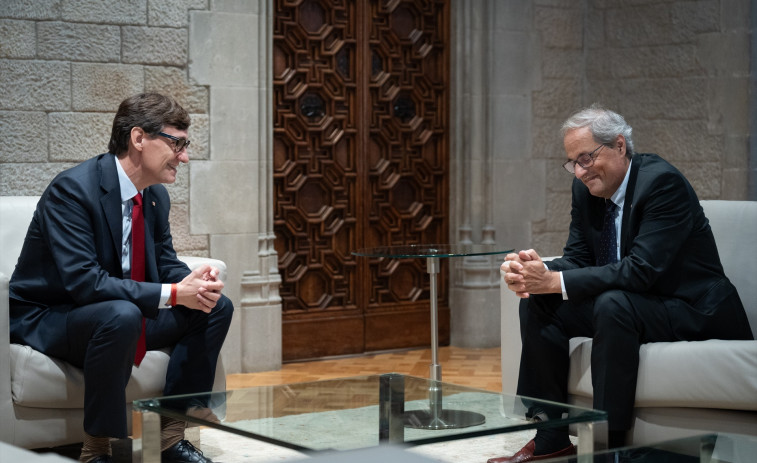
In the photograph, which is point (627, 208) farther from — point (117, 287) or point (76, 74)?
point (76, 74)

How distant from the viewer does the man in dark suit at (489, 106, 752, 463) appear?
356 cm

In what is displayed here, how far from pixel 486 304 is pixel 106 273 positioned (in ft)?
10.9

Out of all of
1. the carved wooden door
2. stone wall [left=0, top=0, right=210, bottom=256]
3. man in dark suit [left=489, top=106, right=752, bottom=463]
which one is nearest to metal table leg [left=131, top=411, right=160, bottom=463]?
man in dark suit [left=489, top=106, right=752, bottom=463]

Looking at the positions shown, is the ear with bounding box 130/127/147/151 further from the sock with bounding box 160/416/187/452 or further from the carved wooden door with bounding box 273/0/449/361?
the carved wooden door with bounding box 273/0/449/361

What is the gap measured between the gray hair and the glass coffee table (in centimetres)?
107

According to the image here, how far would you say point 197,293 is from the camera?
3.74 metres

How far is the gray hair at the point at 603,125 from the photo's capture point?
152 inches

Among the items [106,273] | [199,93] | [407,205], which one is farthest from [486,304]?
[106,273]

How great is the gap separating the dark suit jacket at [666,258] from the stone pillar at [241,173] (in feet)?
8.02

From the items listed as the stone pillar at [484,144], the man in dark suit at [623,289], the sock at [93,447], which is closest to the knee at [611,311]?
the man in dark suit at [623,289]

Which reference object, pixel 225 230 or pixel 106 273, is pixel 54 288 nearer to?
pixel 106 273

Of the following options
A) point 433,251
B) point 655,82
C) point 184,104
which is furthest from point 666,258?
point 655,82

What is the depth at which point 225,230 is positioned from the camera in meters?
5.76

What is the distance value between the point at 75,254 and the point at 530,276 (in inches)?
59.9
